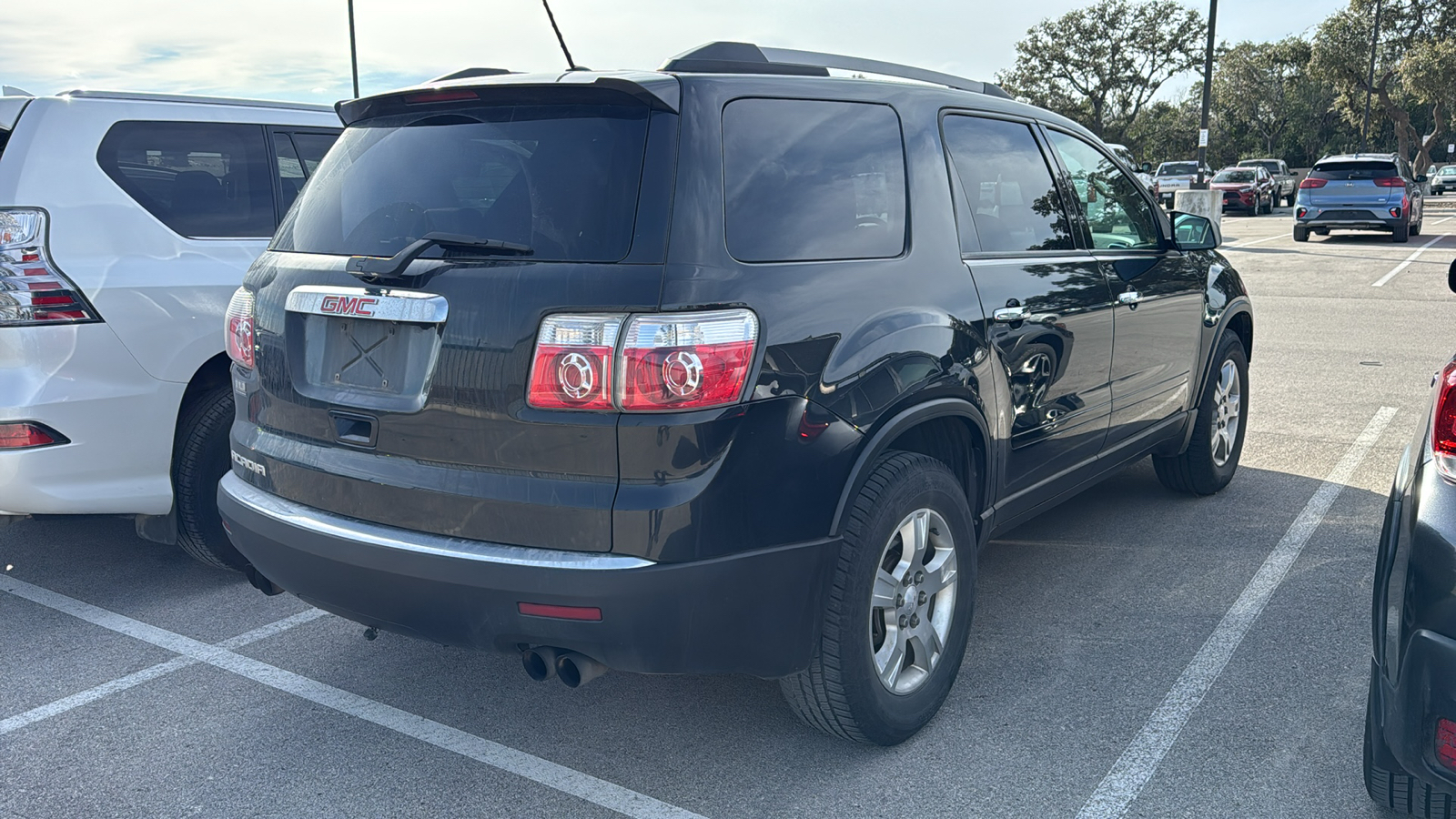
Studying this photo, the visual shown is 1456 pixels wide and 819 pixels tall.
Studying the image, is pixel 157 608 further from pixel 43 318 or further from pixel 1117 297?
pixel 1117 297

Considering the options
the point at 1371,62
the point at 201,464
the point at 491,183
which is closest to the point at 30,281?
the point at 201,464

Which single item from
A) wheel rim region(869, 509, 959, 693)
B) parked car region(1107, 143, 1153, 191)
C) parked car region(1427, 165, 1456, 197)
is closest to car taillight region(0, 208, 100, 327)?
wheel rim region(869, 509, 959, 693)

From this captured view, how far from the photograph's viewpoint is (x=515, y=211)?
9.18 ft

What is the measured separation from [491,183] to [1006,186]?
6.00 ft

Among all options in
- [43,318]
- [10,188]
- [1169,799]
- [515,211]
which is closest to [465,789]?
[515,211]

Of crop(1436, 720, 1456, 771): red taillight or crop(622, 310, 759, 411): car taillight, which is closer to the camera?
crop(1436, 720, 1456, 771): red taillight

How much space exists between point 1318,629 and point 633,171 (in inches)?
111

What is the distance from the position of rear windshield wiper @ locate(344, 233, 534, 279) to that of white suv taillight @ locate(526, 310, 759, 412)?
25cm

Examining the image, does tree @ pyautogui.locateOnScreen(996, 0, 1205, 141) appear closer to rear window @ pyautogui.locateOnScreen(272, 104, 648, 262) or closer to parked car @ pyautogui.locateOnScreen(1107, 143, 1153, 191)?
parked car @ pyautogui.locateOnScreen(1107, 143, 1153, 191)

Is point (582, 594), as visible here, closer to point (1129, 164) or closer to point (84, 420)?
point (84, 420)

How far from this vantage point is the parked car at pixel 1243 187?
1389 inches

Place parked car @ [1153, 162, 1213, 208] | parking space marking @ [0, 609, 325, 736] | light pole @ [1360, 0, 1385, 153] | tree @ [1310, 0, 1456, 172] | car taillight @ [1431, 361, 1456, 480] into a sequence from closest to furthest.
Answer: car taillight @ [1431, 361, 1456, 480], parking space marking @ [0, 609, 325, 736], parked car @ [1153, 162, 1213, 208], tree @ [1310, 0, 1456, 172], light pole @ [1360, 0, 1385, 153]

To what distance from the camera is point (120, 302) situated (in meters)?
4.18

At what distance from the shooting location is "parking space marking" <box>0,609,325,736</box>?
11.4 feet
